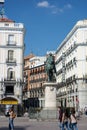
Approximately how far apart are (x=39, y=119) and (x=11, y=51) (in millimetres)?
30661

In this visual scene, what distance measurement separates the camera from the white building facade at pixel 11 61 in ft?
220

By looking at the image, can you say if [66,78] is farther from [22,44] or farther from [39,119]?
[39,119]

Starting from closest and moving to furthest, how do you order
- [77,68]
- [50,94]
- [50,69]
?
[50,94] → [50,69] → [77,68]

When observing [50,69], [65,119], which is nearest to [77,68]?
[50,69]

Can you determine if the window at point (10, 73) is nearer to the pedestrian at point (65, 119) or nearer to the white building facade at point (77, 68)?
the white building facade at point (77, 68)

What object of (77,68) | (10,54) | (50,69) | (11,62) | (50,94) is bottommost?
(50,94)

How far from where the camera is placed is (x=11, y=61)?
68250mm

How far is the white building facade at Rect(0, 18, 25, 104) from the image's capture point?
6694 cm

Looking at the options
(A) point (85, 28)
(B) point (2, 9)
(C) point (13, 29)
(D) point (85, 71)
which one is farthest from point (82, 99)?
(B) point (2, 9)

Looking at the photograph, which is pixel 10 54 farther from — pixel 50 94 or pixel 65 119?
pixel 65 119

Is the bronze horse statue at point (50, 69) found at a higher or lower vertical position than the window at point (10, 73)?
lower

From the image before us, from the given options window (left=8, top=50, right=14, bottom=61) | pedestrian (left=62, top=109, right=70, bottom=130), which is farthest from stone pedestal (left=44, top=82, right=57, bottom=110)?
window (left=8, top=50, right=14, bottom=61)

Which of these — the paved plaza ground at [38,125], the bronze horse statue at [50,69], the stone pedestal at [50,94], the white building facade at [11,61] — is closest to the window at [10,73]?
the white building facade at [11,61]

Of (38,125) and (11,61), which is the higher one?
(11,61)
